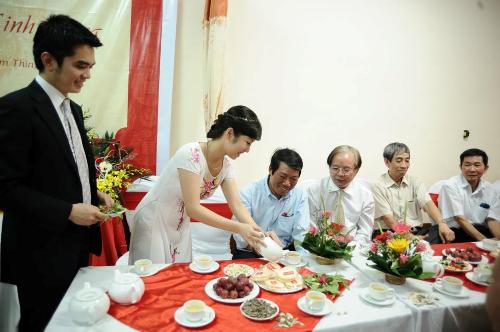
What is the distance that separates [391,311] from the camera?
128 centimetres

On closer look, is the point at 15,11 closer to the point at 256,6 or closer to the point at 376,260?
the point at 256,6

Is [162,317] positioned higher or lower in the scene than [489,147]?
lower

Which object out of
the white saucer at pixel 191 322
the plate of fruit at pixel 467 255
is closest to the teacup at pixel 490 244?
the plate of fruit at pixel 467 255

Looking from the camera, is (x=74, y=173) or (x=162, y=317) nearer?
(x=162, y=317)

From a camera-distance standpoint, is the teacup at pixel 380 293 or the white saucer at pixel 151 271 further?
the white saucer at pixel 151 271

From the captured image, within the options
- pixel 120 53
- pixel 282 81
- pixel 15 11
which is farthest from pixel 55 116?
pixel 282 81

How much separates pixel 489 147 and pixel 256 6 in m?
3.45

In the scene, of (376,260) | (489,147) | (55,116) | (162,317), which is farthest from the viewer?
(489,147)

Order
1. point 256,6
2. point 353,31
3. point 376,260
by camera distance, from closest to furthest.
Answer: point 376,260 < point 256,6 < point 353,31

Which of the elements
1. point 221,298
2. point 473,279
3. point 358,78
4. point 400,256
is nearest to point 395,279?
point 400,256

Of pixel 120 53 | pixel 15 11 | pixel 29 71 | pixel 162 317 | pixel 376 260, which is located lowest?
pixel 162 317

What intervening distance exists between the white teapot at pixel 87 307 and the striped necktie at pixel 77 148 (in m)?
0.45

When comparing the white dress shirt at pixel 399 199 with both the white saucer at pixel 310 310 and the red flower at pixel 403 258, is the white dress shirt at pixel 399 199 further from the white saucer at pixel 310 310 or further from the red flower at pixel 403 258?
the white saucer at pixel 310 310

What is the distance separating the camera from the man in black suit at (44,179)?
117 centimetres
